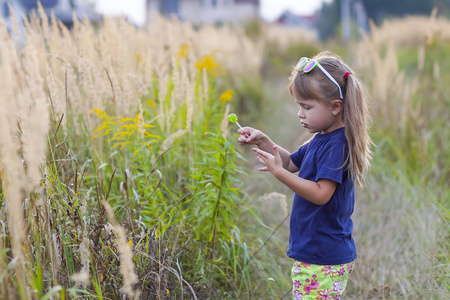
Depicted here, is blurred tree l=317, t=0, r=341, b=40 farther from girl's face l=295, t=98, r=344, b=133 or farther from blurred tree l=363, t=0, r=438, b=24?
girl's face l=295, t=98, r=344, b=133

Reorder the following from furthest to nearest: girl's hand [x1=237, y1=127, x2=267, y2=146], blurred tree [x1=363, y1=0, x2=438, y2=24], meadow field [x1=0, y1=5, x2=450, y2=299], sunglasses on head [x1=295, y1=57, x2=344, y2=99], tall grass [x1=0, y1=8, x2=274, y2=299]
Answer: blurred tree [x1=363, y1=0, x2=438, y2=24] → girl's hand [x1=237, y1=127, x2=267, y2=146] → sunglasses on head [x1=295, y1=57, x2=344, y2=99] → meadow field [x1=0, y1=5, x2=450, y2=299] → tall grass [x1=0, y1=8, x2=274, y2=299]

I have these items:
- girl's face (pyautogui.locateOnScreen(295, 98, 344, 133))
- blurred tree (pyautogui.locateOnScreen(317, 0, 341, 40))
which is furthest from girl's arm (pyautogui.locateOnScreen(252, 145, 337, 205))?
blurred tree (pyautogui.locateOnScreen(317, 0, 341, 40))

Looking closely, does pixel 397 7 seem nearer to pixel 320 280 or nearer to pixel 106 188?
pixel 106 188

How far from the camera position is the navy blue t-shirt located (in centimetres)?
202

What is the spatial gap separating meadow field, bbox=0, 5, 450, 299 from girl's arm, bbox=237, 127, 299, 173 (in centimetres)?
12

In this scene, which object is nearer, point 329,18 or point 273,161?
point 273,161

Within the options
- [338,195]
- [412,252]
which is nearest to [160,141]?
[338,195]

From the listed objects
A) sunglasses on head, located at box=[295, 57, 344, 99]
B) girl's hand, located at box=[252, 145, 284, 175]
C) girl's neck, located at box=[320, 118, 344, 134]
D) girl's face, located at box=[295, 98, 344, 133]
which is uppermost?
sunglasses on head, located at box=[295, 57, 344, 99]

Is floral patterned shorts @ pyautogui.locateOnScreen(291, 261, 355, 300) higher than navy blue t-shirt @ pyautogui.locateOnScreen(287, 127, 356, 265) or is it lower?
lower

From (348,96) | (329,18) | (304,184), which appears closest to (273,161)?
(304,184)

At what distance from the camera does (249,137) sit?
2242mm

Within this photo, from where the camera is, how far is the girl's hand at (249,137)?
7.31 ft

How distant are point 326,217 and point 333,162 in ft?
0.83

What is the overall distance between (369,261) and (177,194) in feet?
4.47
